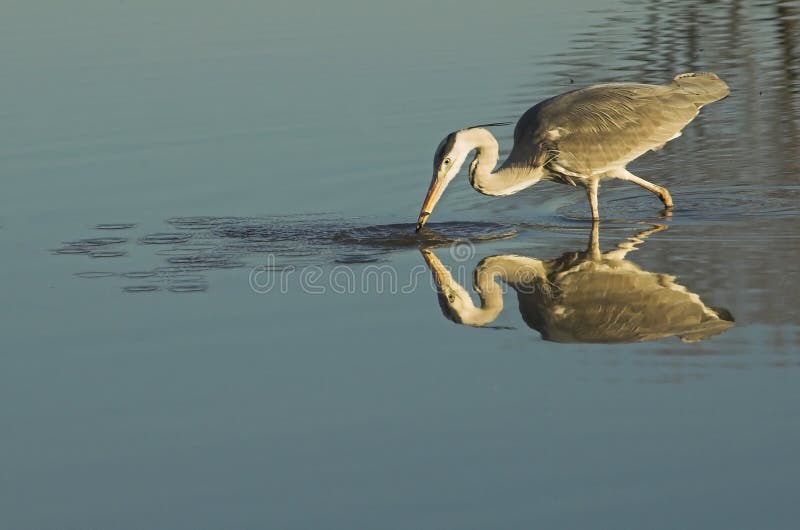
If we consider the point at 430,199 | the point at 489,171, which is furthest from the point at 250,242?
the point at 489,171

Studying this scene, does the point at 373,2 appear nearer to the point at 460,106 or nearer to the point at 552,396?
the point at 460,106

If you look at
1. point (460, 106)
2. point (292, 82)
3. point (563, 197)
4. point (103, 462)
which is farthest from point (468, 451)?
point (292, 82)

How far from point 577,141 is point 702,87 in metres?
1.29

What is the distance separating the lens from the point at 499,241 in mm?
10367

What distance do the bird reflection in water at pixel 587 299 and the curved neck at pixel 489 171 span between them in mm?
1026

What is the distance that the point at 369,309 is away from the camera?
28.6 feet

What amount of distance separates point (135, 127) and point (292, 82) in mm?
2511

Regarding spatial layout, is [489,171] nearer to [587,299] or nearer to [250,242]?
[250,242]

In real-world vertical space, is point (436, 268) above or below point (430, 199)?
below

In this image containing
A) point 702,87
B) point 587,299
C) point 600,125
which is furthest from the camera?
point 702,87

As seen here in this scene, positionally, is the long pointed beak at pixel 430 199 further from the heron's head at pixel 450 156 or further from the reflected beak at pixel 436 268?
the reflected beak at pixel 436 268

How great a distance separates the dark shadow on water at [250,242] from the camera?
991 cm

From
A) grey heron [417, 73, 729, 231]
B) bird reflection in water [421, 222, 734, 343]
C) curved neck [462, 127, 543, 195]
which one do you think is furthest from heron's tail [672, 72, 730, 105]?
bird reflection in water [421, 222, 734, 343]

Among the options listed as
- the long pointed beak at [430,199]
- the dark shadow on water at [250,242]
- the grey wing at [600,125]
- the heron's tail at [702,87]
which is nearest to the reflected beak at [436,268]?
the dark shadow on water at [250,242]
